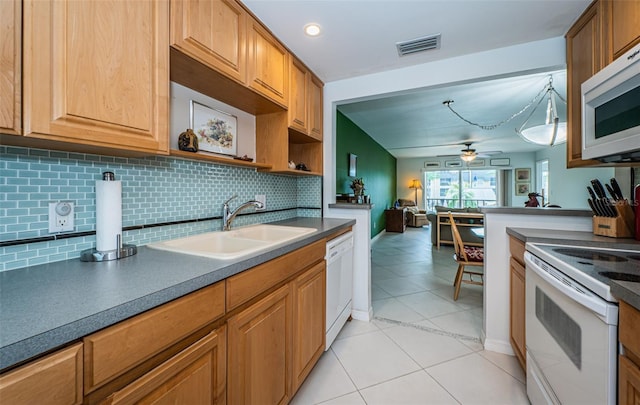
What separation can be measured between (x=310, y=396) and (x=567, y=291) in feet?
4.51

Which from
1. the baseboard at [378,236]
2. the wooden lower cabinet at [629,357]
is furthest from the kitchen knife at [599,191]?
the baseboard at [378,236]

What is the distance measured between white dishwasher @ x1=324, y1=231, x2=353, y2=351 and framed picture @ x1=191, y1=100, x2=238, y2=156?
98 cm

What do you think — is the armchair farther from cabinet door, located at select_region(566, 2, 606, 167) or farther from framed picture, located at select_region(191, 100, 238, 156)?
framed picture, located at select_region(191, 100, 238, 156)

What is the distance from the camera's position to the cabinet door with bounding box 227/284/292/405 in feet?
3.24

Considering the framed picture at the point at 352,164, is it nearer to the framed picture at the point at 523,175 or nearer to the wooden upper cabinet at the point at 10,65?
the wooden upper cabinet at the point at 10,65

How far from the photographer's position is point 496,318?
1960 mm

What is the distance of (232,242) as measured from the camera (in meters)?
1.60

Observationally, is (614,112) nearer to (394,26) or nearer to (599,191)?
(599,191)

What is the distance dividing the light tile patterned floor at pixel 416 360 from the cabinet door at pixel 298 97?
70.2 inches

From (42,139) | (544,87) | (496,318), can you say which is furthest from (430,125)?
(42,139)

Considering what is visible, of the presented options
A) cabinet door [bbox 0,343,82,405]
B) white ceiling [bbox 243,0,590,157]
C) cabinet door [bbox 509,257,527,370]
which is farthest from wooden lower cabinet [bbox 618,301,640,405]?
white ceiling [bbox 243,0,590,157]

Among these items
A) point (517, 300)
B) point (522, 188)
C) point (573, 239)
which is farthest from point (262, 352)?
point (522, 188)

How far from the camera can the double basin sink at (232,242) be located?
1.11 m

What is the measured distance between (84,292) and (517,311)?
226 centimetres
